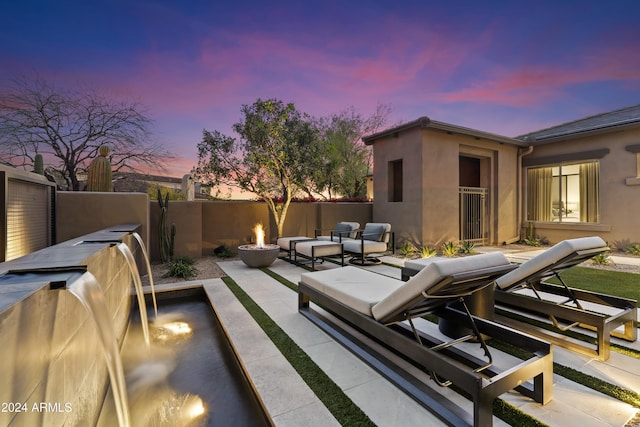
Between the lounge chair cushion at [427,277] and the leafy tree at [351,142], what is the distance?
14.8 m

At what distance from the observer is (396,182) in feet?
36.6

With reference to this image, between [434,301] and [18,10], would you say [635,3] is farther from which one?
[18,10]

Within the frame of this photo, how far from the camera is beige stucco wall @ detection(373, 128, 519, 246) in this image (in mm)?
9344

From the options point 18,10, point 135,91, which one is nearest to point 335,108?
point 135,91

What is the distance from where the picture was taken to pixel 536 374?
6.73 feet

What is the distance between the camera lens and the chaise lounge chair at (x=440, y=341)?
1.91 meters

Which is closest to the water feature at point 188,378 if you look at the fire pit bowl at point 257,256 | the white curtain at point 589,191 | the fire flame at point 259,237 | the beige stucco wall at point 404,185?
the fire pit bowl at point 257,256

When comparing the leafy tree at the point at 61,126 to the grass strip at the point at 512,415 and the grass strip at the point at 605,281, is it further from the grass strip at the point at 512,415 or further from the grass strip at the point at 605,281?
the grass strip at the point at 605,281

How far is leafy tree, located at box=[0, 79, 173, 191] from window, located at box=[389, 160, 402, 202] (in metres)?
10.5

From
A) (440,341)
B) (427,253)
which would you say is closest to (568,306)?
(440,341)

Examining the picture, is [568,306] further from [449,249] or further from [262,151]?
[262,151]

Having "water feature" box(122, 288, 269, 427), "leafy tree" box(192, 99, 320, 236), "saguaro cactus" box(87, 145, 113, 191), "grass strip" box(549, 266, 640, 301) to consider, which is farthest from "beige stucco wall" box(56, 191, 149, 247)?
"grass strip" box(549, 266, 640, 301)

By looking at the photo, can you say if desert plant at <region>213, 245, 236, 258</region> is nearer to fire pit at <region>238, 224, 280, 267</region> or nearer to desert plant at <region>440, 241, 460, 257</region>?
fire pit at <region>238, 224, 280, 267</region>

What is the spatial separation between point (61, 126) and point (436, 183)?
1301 centimetres
